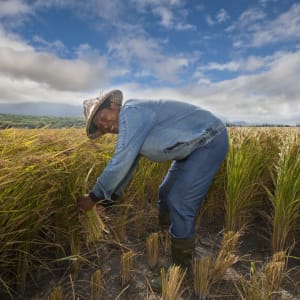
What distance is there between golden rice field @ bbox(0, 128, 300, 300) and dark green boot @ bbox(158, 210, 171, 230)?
0.15 m

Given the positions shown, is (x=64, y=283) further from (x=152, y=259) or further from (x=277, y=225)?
(x=277, y=225)

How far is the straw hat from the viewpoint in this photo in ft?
6.94

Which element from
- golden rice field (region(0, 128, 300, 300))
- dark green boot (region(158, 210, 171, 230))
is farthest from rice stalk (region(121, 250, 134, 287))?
dark green boot (region(158, 210, 171, 230))

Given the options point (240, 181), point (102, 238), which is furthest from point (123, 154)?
point (240, 181)

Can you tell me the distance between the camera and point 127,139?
6.23ft

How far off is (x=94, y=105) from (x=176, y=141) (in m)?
0.66

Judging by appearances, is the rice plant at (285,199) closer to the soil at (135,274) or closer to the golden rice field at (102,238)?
the golden rice field at (102,238)

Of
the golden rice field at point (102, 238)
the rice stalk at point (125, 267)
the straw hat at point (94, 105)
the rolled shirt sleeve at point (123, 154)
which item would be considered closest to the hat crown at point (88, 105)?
the straw hat at point (94, 105)

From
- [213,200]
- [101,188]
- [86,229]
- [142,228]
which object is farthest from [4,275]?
[213,200]

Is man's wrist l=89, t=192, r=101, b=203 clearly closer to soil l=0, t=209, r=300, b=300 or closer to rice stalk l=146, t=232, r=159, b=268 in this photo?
soil l=0, t=209, r=300, b=300

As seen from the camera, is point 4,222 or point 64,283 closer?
point 4,222

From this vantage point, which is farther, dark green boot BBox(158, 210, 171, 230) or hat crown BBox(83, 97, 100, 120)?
dark green boot BBox(158, 210, 171, 230)

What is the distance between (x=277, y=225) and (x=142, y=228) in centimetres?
122

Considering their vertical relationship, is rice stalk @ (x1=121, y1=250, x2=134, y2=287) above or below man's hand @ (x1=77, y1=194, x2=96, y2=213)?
below
